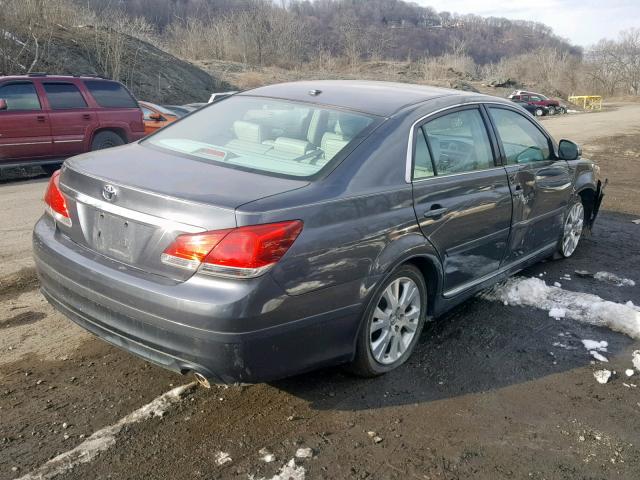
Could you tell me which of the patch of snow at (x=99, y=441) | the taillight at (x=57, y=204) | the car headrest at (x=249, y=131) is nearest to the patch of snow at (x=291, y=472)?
the patch of snow at (x=99, y=441)

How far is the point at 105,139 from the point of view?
11867 millimetres

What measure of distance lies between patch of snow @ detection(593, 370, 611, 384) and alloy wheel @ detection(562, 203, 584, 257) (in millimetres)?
2228

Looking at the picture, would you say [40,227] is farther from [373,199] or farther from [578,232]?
[578,232]

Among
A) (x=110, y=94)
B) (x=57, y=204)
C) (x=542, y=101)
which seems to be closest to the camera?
(x=57, y=204)

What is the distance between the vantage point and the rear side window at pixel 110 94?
38.2ft

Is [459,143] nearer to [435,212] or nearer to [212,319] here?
[435,212]

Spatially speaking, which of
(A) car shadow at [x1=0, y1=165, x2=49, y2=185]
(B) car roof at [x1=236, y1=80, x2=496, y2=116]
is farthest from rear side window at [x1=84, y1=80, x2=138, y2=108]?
(B) car roof at [x1=236, y1=80, x2=496, y2=116]

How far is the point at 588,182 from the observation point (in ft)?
20.2

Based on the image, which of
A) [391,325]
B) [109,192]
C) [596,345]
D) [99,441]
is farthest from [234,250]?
[596,345]

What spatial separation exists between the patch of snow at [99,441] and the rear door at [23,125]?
8668 mm

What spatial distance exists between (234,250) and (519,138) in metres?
3.10

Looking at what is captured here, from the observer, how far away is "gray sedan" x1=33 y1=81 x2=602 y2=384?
284 cm

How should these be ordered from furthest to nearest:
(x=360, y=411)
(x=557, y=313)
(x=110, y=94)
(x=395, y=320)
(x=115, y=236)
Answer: (x=110, y=94), (x=557, y=313), (x=395, y=320), (x=360, y=411), (x=115, y=236)

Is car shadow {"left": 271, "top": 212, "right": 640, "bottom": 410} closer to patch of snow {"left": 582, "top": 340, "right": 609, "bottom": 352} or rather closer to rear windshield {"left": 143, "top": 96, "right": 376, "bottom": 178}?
patch of snow {"left": 582, "top": 340, "right": 609, "bottom": 352}
